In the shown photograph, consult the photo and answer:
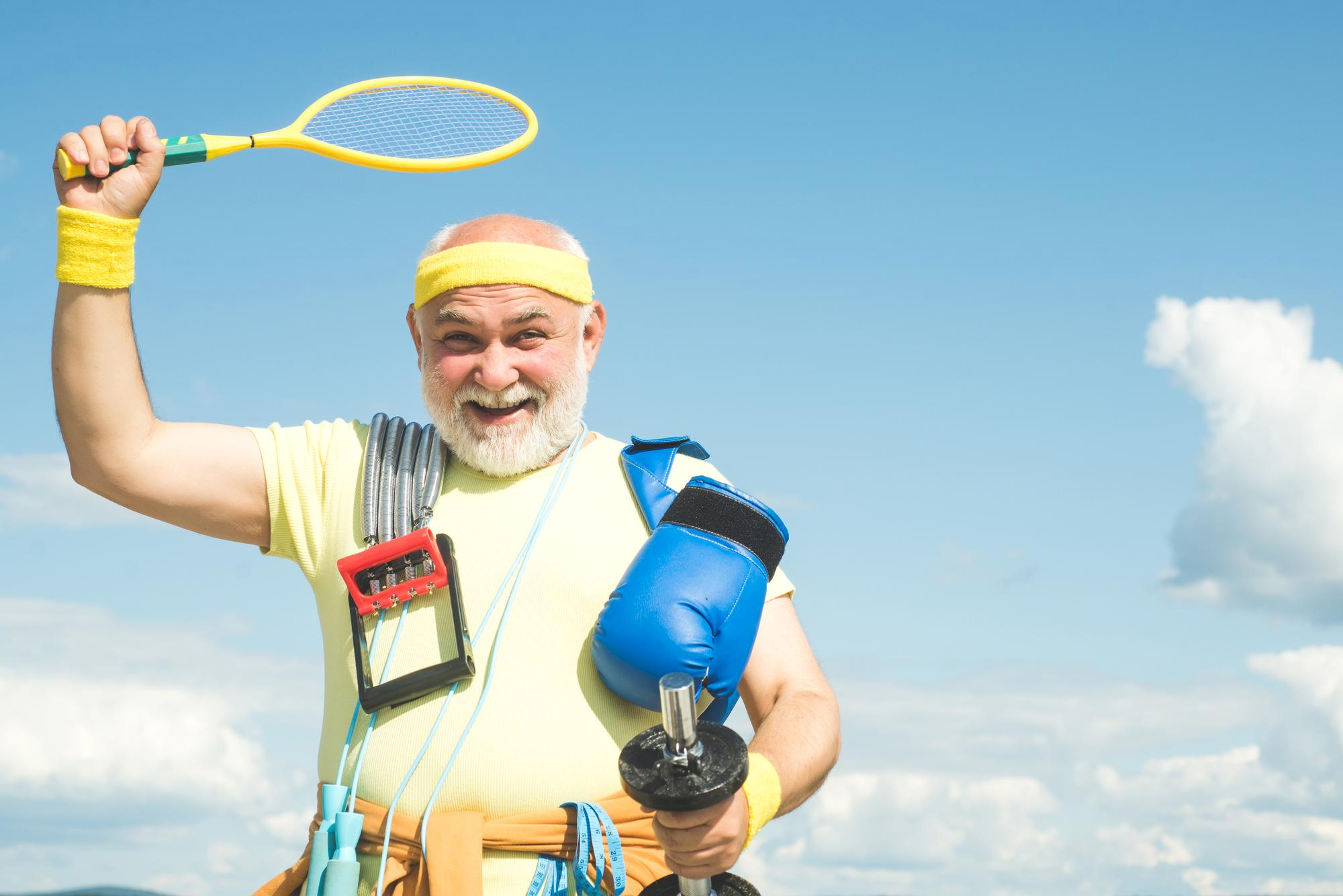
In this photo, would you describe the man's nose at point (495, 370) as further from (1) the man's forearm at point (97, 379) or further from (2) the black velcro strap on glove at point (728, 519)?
(1) the man's forearm at point (97, 379)

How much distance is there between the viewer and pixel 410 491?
4.02m

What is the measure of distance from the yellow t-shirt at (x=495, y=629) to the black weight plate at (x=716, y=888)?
51 centimetres

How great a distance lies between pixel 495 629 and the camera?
12.5 feet

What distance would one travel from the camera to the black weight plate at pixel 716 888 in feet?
10.4

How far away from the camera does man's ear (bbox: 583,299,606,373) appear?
4.48 metres

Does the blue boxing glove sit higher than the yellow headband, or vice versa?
the yellow headband

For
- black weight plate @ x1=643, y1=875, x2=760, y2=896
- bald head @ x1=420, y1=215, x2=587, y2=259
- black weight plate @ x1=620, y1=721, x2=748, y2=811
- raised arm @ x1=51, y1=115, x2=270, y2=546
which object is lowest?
black weight plate @ x1=643, y1=875, x2=760, y2=896

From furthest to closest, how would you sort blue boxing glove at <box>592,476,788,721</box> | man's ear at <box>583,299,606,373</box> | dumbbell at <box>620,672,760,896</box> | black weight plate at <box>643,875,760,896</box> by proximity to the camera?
man's ear at <box>583,299,606,373</box> < blue boxing glove at <box>592,476,788,721</box> < black weight plate at <box>643,875,760,896</box> < dumbbell at <box>620,672,760,896</box>

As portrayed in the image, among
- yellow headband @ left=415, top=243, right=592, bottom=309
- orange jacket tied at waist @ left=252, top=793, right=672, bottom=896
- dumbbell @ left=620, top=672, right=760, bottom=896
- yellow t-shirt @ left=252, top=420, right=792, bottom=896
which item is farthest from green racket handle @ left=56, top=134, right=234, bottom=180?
dumbbell @ left=620, top=672, right=760, bottom=896

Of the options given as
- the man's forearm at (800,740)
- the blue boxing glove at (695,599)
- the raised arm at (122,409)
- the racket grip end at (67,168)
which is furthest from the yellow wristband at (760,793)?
the racket grip end at (67,168)

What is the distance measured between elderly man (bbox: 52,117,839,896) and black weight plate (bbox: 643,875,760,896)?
0.14 m

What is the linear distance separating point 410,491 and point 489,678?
68 cm

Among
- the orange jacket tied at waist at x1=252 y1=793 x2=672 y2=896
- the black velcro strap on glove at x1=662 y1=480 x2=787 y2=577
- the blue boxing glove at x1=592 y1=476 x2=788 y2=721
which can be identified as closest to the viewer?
the orange jacket tied at waist at x1=252 y1=793 x2=672 y2=896

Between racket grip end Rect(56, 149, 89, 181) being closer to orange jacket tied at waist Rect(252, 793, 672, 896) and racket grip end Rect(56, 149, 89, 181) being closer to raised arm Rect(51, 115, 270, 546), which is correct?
raised arm Rect(51, 115, 270, 546)
